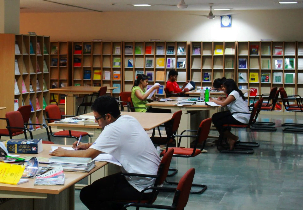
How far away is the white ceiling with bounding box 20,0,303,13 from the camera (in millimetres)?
12297

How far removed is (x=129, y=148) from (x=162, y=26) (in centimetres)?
1179

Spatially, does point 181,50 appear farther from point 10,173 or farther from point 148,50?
point 10,173

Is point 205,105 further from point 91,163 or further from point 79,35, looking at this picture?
point 79,35

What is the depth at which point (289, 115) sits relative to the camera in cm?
1385

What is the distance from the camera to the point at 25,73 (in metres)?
9.52

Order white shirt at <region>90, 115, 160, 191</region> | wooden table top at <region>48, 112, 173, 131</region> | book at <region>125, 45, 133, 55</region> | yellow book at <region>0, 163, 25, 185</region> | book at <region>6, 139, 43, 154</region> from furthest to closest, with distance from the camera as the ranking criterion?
book at <region>125, 45, 133, 55</region>
wooden table top at <region>48, 112, 173, 131</region>
book at <region>6, 139, 43, 154</region>
white shirt at <region>90, 115, 160, 191</region>
yellow book at <region>0, 163, 25, 185</region>

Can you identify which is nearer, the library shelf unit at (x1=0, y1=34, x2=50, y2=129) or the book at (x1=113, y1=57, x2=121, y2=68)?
the library shelf unit at (x1=0, y1=34, x2=50, y2=129)

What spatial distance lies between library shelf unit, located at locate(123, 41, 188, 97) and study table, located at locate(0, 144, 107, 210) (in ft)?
35.3

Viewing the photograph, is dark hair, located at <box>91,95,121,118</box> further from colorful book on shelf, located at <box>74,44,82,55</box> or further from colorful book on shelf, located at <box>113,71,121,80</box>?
colorful book on shelf, located at <box>74,44,82,55</box>

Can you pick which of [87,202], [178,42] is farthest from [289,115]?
[87,202]

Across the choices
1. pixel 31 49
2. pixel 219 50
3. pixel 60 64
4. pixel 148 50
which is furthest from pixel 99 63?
pixel 31 49

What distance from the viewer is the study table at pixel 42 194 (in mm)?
2859

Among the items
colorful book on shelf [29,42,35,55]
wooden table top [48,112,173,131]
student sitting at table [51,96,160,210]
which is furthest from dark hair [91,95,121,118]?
colorful book on shelf [29,42,35,55]

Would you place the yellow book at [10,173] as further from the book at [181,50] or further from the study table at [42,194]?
the book at [181,50]
